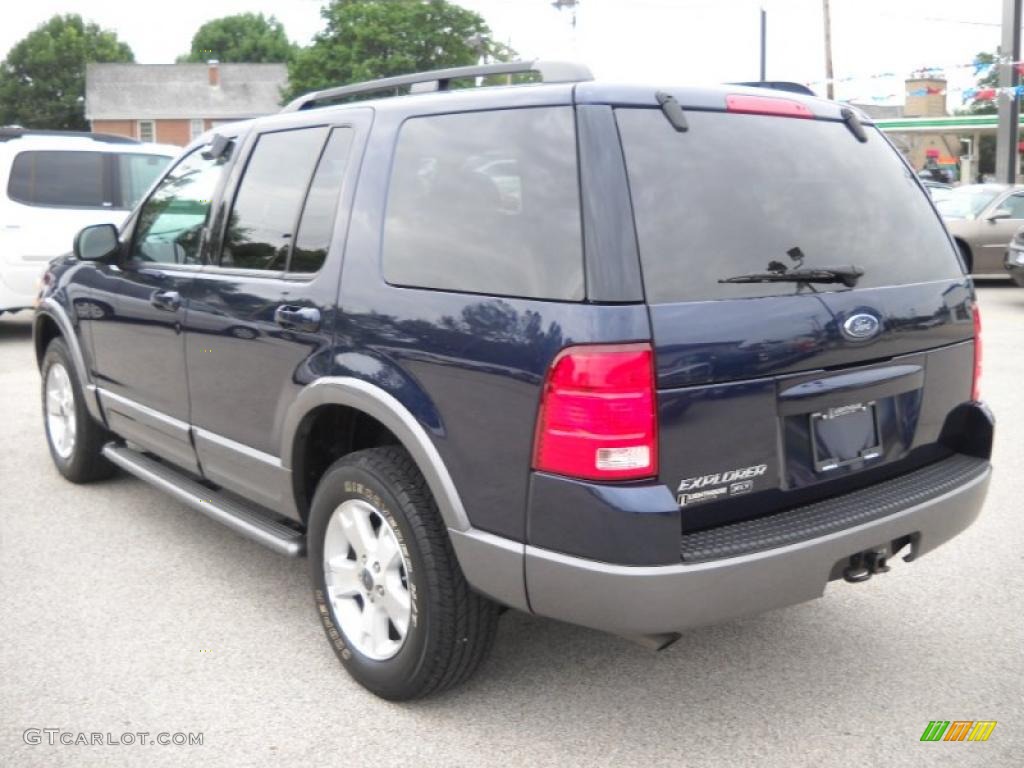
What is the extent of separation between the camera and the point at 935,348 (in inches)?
133

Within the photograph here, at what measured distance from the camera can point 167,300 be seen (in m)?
4.35

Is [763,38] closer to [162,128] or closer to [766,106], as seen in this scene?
[766,106]

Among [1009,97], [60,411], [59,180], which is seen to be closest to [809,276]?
[60,411]

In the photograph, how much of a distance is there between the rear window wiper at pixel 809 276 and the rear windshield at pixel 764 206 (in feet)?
0.05

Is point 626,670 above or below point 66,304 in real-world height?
below

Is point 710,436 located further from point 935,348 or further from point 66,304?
point 66,304

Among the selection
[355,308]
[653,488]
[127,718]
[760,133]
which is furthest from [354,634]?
[760,133]

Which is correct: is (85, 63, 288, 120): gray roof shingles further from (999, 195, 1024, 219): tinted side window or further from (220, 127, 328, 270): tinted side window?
(220, 127, 328, 270): tinted side window

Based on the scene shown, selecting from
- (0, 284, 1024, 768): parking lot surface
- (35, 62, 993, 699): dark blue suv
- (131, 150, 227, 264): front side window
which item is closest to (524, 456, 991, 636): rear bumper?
(35, 62, 993, 699): dark blue suv

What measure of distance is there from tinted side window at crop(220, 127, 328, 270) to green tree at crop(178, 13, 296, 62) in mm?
87450

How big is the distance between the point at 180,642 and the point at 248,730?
742mm

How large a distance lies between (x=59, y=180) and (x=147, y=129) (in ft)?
205

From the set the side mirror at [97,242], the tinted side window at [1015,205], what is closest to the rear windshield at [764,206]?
the side mirror at [97,242]
